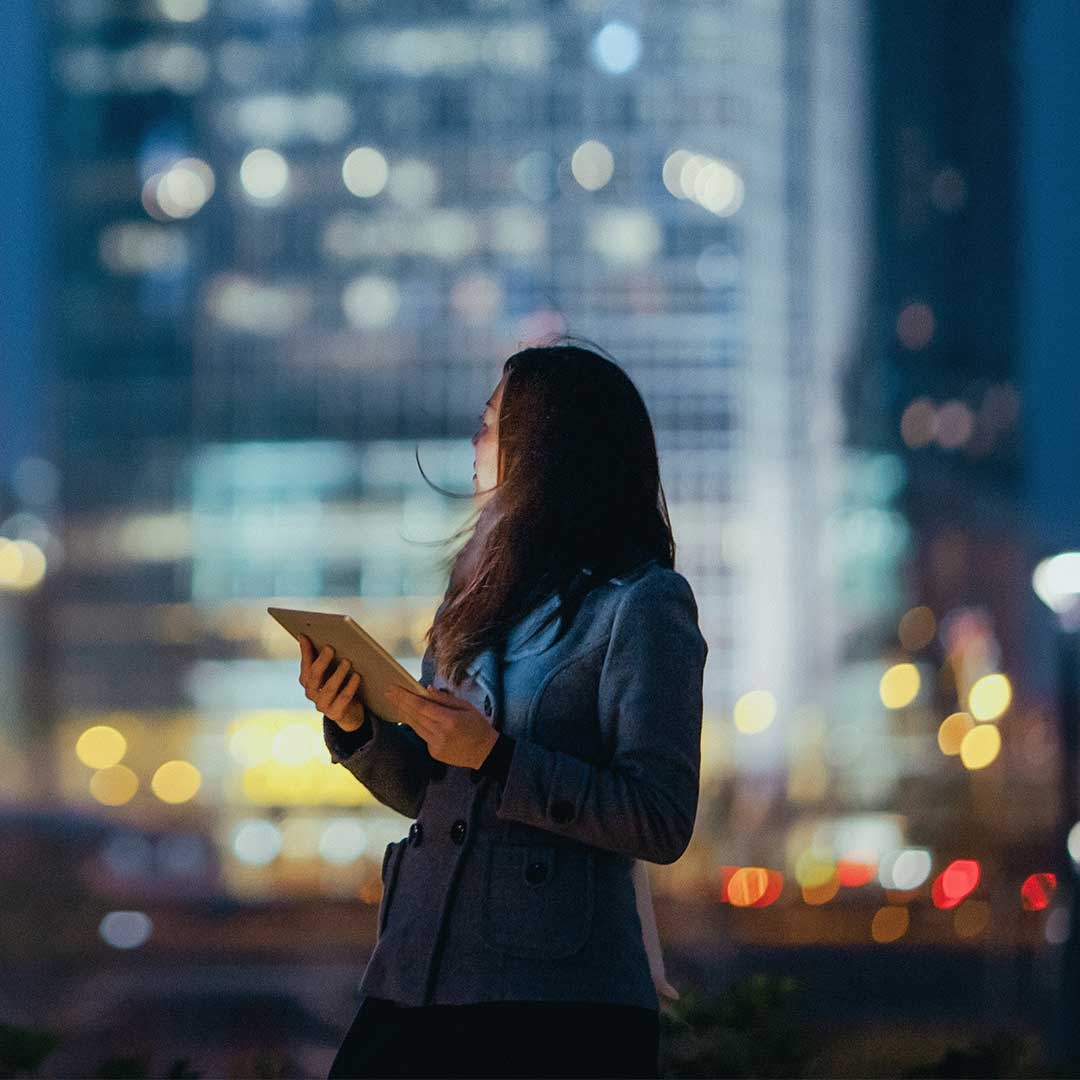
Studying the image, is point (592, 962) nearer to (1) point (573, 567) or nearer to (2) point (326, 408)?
(1) point (573, 567)

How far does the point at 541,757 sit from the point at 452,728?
0.43 ft

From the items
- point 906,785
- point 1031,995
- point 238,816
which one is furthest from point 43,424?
point 1031,995

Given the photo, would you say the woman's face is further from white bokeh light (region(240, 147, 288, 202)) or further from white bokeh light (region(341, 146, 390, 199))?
white bokeh light (region(240, 147, 288, 202))

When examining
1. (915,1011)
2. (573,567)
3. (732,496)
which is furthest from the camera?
(732,496)

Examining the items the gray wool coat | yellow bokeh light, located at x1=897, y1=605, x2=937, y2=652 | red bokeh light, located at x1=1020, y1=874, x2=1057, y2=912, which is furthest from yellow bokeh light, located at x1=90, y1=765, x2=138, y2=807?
the gray wool coat

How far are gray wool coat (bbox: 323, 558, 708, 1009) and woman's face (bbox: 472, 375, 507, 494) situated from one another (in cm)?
22

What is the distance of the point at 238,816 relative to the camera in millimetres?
84812

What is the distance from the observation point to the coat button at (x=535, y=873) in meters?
2.61

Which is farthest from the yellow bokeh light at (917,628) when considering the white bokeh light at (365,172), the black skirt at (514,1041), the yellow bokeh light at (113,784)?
the black skirt at (514,1041)

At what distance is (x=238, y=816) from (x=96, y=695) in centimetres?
1035

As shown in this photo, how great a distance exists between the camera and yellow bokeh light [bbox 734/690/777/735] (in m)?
93.6

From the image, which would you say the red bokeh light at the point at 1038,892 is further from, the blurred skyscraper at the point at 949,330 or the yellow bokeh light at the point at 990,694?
the blurred skyscraper at the point at 949,330

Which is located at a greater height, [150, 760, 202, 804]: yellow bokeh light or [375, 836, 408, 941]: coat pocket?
[375, 836, 408, 941]: coat pocket

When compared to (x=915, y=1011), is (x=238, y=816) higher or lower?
lower
